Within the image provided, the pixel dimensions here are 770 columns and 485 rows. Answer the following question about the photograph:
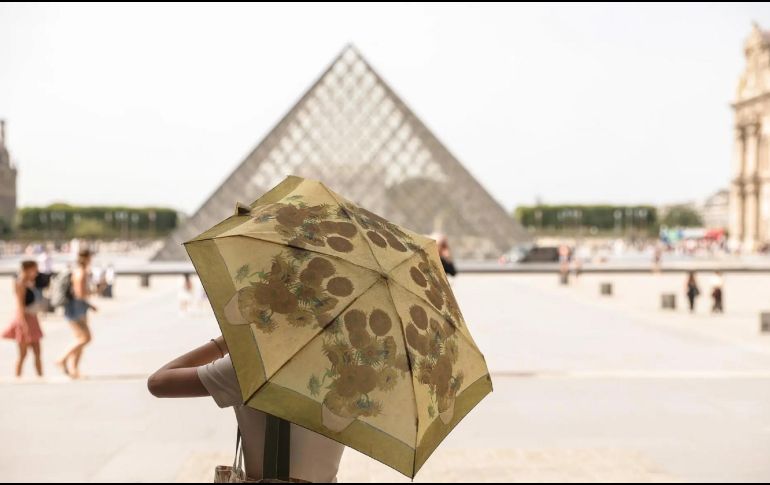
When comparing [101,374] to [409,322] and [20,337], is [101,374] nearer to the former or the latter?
[20,337]

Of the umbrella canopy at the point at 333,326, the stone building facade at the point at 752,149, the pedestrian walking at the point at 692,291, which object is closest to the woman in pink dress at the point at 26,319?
the umbrella canopy at the point at 333,326

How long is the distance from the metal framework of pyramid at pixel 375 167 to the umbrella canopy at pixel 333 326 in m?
40.7

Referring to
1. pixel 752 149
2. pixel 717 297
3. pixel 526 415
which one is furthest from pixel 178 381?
pixel 752 149

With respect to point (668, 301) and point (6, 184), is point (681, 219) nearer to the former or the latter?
point (6, 184)

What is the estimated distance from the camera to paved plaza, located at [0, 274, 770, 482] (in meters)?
5.10

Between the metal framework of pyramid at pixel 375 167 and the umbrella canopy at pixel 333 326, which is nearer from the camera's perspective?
the umbrella canopy at pixel 333 326

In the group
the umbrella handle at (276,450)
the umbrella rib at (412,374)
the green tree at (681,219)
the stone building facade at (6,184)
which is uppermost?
the stone building facade at (6,184)

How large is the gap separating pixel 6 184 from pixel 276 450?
308 ft

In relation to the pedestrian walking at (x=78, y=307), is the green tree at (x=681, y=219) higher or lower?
lower

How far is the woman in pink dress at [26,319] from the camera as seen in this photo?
25.9ft

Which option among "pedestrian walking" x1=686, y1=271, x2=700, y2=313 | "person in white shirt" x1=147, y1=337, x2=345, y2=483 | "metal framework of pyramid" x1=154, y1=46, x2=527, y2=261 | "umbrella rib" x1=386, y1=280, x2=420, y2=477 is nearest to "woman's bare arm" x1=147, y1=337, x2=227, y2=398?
"person in white shirt" x1=147, y1=337, x2=345, y2=483

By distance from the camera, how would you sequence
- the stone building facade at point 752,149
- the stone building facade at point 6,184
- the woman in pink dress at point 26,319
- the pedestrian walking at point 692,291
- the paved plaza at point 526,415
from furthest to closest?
1. the stone building facade at point 6,184
2. the stone building facade at point 752,149
3. the pedestrian walking at point 692,291
4. the woman in pink dress at point 26,319
5. the paved plaza at point 526,415

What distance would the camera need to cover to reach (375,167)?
43.8 metres

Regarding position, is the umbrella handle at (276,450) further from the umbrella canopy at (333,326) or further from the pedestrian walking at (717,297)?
the pedestrian walking at (717,297)
